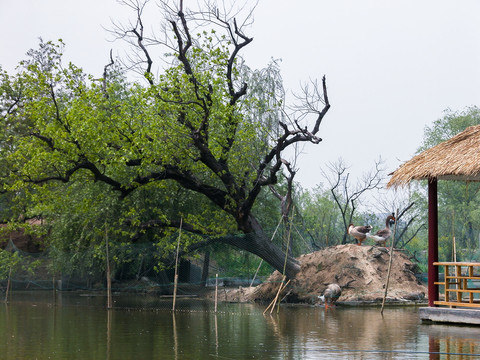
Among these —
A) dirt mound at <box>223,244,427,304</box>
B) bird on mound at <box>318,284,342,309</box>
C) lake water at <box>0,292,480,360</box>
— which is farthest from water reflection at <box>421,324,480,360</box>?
dirt mound at <box>223,244,427,304</box>

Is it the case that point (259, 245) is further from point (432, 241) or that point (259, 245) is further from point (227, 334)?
point (227, 334)

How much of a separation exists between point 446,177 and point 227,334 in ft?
21.0

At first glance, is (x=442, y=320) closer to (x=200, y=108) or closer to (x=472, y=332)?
(x=472, y=332)

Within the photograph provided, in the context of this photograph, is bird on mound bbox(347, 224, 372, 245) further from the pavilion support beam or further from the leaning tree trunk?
the pavilion support beam

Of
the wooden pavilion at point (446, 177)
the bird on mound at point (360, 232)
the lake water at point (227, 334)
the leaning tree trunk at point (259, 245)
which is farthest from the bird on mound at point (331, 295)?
the wooden pavilion at point (446, 177)

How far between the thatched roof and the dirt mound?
8276 millimetres

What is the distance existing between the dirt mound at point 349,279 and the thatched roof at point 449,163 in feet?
27.2

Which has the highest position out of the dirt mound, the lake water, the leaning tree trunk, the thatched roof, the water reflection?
the thatched roof

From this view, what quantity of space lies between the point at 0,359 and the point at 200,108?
1405cm

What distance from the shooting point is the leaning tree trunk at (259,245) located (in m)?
23.6

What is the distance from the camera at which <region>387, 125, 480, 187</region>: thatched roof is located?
49.1 ft

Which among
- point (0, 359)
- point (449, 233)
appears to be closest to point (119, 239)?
point (0, 359)

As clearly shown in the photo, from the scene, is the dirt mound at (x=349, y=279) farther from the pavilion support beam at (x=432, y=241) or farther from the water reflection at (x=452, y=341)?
the water reflection at (x=452, y=341)

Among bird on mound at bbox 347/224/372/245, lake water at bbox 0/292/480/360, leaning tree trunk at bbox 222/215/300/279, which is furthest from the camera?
bird on mound at bbox 347/224/372/245
